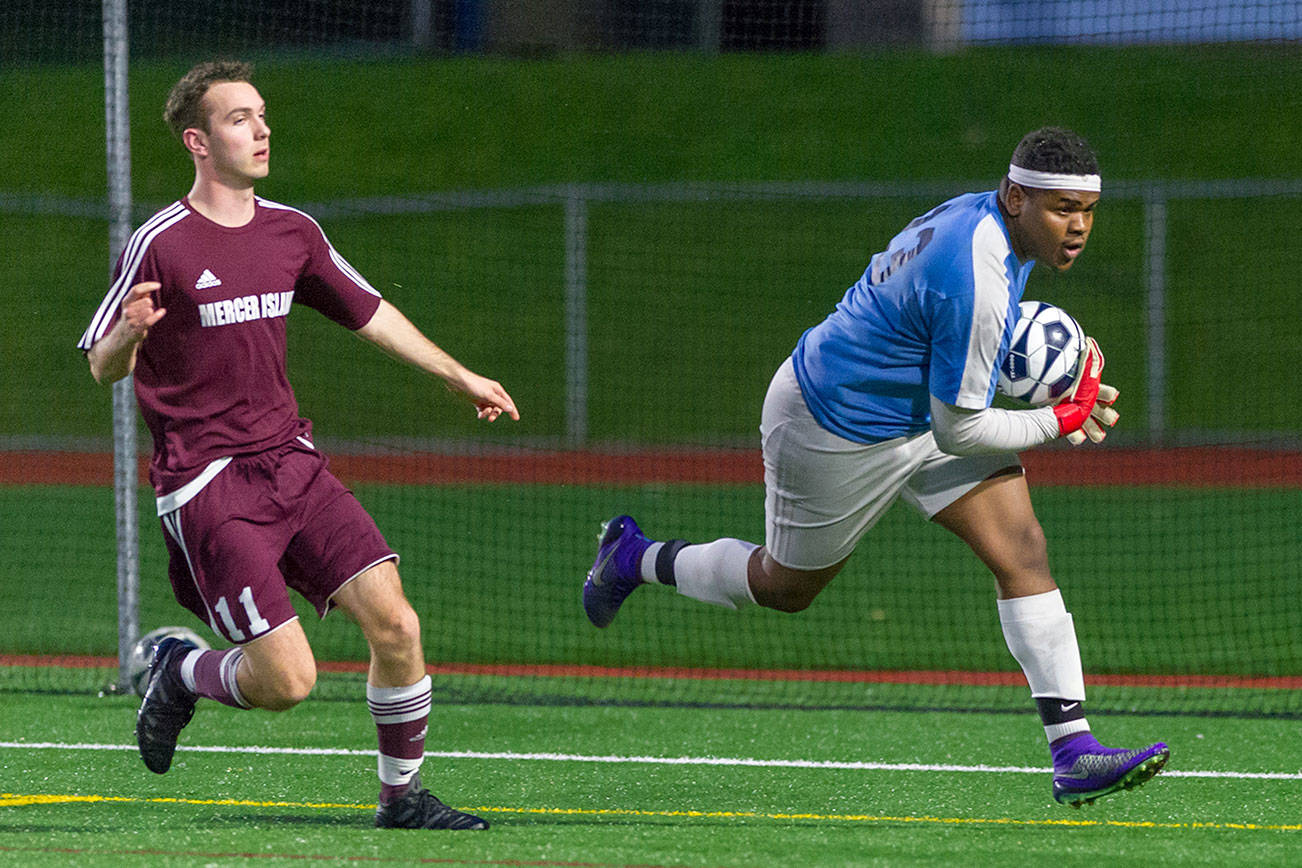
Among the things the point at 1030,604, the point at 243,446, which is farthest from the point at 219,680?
the point at 1030,604

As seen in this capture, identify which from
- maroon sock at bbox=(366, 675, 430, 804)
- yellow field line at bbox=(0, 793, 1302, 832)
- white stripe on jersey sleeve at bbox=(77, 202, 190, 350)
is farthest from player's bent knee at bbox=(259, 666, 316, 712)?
white stripe on jersey sleeve at bbox=(77, 202, 190, 350)

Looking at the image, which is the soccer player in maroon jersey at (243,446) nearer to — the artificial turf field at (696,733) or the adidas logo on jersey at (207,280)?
the adidas logo on jersey at (207,280)

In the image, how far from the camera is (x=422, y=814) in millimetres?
4957

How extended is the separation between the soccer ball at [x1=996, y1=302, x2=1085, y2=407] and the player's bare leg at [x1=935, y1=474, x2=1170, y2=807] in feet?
0.85

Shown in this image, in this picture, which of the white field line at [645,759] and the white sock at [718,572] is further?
the white field line at [645,759]

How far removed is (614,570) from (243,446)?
1830 mm

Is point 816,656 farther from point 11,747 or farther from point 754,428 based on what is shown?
point 754,428

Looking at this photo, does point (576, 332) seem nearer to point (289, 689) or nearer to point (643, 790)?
point (643, 790)

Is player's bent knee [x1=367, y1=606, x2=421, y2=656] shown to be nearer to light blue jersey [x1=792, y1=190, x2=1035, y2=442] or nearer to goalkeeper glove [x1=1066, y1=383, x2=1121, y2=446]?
light blue jersey [x1=792, y1=190, x2=1035, y2=442]

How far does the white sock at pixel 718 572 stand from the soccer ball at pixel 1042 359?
1009mm

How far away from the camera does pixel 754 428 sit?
19.9 m

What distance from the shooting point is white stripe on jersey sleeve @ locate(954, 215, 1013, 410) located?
4.70 metres

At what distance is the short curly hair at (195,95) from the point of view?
4785mm

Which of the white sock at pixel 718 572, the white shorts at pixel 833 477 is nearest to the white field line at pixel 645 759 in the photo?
the white sock at pixel 718 572
